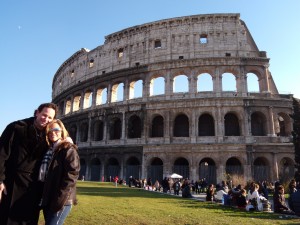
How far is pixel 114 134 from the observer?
29719 millimetres

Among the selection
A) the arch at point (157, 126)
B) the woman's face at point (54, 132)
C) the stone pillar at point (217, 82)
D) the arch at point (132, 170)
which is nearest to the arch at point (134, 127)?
the arch at point (157, 126)

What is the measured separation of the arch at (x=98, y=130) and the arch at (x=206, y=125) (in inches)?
436

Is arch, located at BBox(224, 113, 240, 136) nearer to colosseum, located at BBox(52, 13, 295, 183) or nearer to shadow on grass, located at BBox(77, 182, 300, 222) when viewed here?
colosseum, located at BBox(52, 13, 295, 183)

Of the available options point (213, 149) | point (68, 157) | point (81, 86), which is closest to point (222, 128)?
point (213, 149)

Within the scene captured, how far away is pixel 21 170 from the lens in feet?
10.5

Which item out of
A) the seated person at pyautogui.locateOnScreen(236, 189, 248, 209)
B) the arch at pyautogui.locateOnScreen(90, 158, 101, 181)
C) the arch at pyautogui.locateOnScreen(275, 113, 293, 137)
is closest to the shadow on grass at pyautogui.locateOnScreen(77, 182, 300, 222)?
the seated person at pyautogui.locateOnScreen(236, 189, 248, 209)

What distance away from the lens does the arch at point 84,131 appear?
31953 millimetres

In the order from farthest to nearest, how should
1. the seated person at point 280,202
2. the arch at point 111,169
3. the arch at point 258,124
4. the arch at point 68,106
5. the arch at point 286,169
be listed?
the arch at point 68,106 → the arch at point 111,169 → the arch at point 258,124 → the arch at point 286,169 → the seated person at point 280,202

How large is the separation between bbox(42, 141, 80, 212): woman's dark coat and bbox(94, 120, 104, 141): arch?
26.8m

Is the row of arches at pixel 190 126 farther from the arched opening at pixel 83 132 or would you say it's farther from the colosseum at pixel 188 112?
the arched opening at pixel 83 132

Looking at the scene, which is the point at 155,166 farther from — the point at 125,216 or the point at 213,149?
the point at 125,216

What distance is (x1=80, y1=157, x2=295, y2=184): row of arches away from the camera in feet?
78.0

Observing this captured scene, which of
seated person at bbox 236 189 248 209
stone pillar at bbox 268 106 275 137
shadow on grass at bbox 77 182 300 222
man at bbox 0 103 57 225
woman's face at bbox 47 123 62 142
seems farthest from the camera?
stone pillar at bbox 268 106 275 137

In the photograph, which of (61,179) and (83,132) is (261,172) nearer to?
(83,132)
